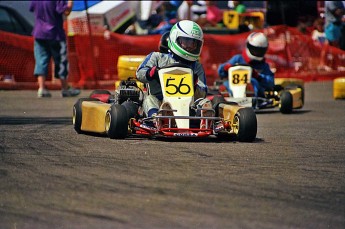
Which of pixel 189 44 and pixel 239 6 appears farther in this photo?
pixel 239 6

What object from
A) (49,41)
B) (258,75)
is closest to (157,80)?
(258,75)

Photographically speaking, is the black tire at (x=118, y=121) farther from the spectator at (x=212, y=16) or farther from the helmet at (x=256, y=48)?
the spectator at (x=212, y=16)

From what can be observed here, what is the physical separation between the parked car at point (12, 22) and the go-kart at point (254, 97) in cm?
559

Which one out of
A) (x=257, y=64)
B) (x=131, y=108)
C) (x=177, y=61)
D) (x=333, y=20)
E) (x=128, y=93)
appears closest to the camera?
(x=131, y=108)

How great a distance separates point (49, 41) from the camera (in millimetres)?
15523

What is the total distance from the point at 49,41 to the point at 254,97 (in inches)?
149

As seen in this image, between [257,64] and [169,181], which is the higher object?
[257,64]

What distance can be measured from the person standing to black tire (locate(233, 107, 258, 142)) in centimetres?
688

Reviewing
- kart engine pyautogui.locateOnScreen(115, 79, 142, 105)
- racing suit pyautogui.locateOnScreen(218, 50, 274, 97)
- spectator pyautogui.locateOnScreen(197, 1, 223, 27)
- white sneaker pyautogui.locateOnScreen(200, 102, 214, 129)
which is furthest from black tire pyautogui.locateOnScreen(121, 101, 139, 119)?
spectator pyautogui.locateOnScreen(197, 1, 223, 27)

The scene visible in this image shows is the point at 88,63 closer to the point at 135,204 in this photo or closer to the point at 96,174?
the point at 96,174

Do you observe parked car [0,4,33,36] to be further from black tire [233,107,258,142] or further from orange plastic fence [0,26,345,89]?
black tire [233,107,258,142]

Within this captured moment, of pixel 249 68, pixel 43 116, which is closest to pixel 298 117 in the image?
pixel 249 68

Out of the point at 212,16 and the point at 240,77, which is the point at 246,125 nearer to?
the point at 240,77

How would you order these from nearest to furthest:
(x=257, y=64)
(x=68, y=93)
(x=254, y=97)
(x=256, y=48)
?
(x=254, y=97)
(x=256, y=48)
(x=257, y=64)
(x=68, y=93)
